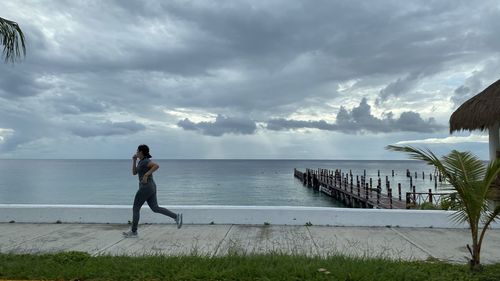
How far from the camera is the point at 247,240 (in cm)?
691

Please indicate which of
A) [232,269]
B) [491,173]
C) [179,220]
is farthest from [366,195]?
[232,269]

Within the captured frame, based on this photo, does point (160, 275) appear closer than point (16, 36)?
Yes

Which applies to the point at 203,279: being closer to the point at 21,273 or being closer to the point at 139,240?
the point at 21,273

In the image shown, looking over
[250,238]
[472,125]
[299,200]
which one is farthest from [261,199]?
[250,238]

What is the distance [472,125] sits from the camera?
10.7 metres

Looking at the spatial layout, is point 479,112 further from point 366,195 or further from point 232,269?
point 366,195

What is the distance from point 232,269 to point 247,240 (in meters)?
2.27

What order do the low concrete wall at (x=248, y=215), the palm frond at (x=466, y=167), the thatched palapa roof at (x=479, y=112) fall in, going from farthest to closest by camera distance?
the thatched palapa roof at (x=479, y=112) → the low concrete wall at (x=248, y=215) → the palm frond at (x=466, y=167)

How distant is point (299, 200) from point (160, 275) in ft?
140

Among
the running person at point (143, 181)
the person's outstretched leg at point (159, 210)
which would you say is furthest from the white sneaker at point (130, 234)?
the person's outstretched leg at point (159, 210)

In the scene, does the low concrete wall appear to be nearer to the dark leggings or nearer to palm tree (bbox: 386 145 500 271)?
the dark leggings

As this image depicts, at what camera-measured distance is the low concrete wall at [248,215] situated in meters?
8.05

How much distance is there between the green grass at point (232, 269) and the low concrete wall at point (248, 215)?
9.88ft

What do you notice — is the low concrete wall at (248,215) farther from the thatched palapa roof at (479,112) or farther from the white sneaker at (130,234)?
the thatched palapa roof at (479,112)
